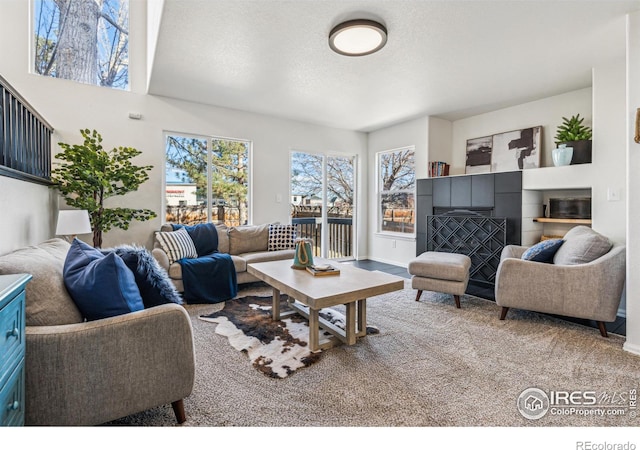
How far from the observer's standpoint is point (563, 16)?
2289 millimetres

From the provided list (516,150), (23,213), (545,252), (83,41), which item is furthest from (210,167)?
(516,150)

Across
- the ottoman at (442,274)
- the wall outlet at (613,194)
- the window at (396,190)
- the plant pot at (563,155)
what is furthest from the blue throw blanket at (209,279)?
the wall outlet at (613,194)

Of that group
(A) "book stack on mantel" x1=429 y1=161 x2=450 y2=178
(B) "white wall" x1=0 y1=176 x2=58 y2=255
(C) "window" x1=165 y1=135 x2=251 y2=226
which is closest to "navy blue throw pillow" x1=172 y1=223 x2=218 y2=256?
(C) "window" x1=165 y1=135 x2=251 y2=226

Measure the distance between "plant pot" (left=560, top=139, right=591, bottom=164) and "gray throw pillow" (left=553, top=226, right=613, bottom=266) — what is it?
101 centimetres

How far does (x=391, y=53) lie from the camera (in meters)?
2.84

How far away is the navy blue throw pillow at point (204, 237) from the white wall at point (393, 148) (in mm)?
Answer: 3128

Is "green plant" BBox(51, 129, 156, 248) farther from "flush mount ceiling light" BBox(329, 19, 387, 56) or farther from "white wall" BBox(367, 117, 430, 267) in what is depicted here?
"white wall" BBox(367, 117, 430, 267)

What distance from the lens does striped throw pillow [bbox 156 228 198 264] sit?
11.3ft

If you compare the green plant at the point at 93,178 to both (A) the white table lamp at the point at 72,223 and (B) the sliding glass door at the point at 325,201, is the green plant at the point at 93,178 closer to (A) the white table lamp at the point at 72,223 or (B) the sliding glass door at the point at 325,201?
(A) the white table lamp at the point at 72,223

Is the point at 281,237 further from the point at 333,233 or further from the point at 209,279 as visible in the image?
the point at 333,233

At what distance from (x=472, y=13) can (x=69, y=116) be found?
4.28m

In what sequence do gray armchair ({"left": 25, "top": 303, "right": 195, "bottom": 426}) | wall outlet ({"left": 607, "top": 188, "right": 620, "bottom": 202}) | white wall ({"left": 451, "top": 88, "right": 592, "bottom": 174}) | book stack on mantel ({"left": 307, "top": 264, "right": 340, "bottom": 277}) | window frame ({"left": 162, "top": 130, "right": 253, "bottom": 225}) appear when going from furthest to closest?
1. window frame ({"left": 162, "top": 130, "right": 253, "bottom": 225})
2. white wall ({"left": 451, "top": 88, "right": 592, "bottom": 174})
3. wall outlet ({"left": 607, "top": 188, "right": 620, "bottom": 202})
4. book stack on mantel ({"left": 307, "top": 264, "right": 340, "bottom": 277})
5. gray armchair ({"left": 25, "top": 303, "right": 195, "bottom": 426})

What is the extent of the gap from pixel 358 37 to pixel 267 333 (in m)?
2.51

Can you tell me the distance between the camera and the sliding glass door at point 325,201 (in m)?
5.39
